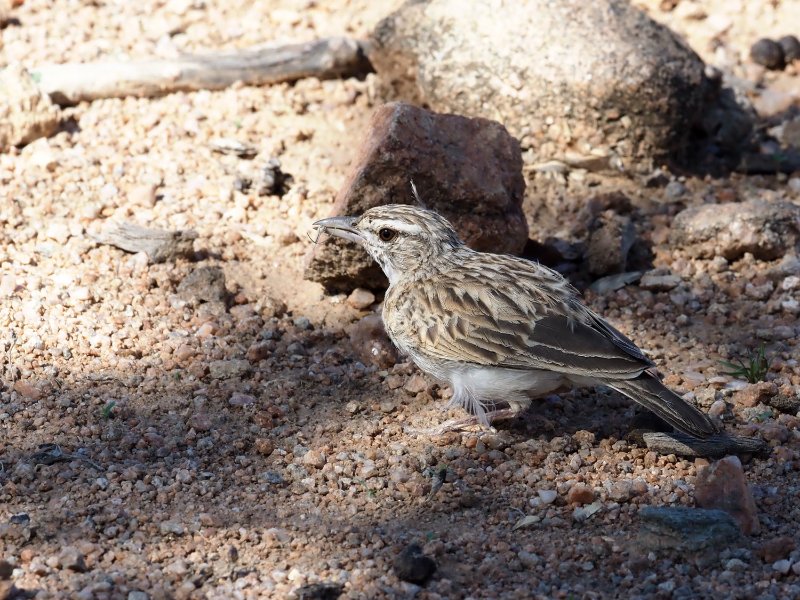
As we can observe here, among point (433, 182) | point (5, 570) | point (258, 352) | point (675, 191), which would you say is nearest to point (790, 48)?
point (675, 191)

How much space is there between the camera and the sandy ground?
531 centimetres

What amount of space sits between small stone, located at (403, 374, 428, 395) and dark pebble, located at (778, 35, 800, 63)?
585 centimetres

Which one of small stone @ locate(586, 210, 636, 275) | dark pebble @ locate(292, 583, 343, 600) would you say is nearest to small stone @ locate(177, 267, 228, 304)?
small stone @ locate(586, 210, 636, 275)

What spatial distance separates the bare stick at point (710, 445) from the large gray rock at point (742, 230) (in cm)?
226

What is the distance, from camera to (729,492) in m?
5.64

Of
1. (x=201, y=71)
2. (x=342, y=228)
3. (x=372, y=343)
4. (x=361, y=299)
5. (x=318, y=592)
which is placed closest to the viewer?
(x=318, y=592)

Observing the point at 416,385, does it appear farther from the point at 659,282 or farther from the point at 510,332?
the point at 659,282

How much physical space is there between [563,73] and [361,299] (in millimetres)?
2576

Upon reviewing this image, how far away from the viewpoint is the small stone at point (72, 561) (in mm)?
5098

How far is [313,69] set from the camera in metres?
9.82

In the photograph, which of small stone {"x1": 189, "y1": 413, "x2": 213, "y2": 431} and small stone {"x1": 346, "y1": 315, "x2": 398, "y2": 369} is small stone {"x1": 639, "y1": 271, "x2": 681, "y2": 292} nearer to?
small stone {"x1": 346, "y1": 315, "x2": 398, "y2": 369}

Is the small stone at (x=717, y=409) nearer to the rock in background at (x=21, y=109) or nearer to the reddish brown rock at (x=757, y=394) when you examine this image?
the reddish brown rock at (x=757, y=394)

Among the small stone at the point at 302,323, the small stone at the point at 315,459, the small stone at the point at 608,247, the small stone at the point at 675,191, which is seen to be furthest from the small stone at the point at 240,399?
the small stone at the point at 675,191

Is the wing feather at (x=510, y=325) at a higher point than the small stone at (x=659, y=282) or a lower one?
higher
